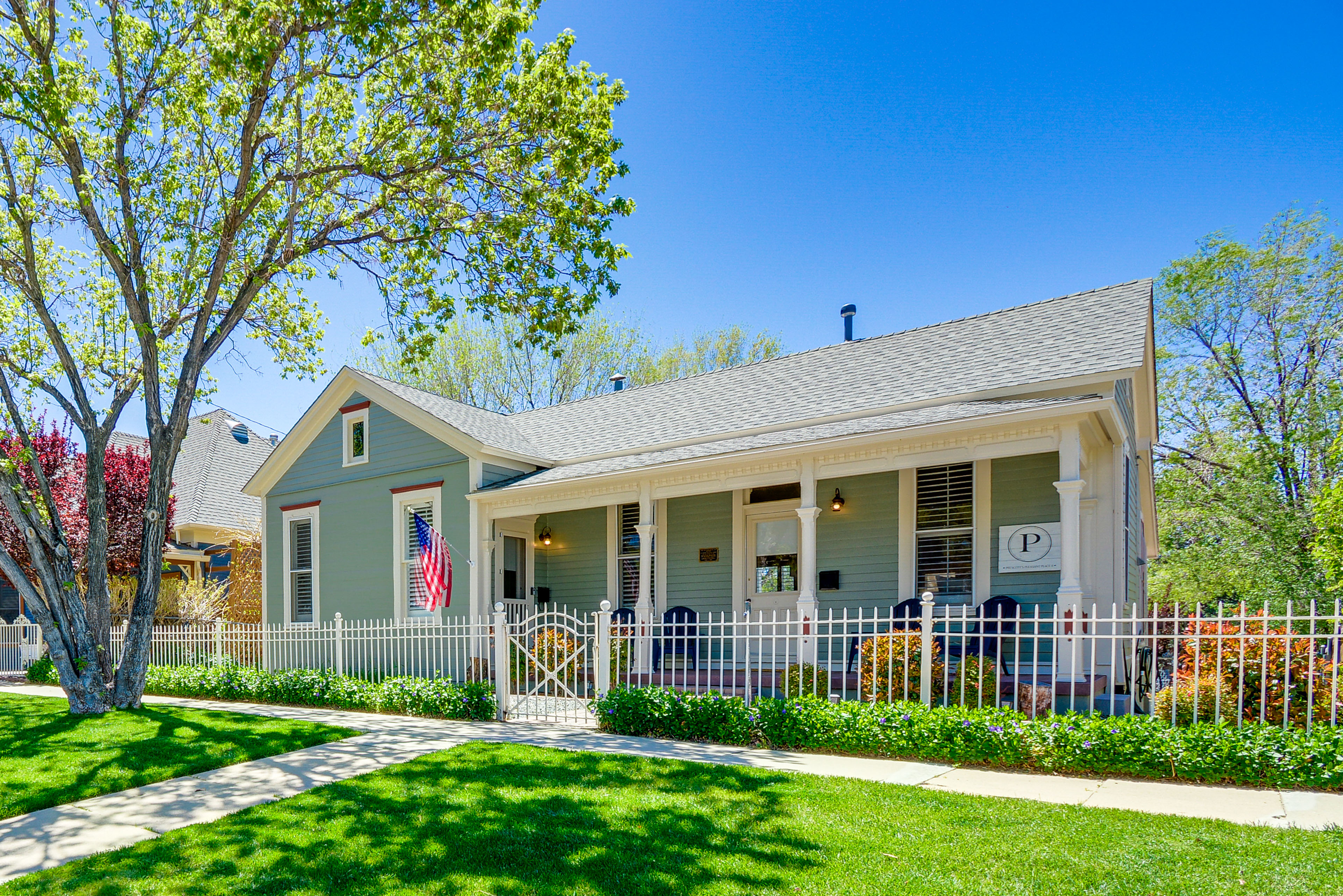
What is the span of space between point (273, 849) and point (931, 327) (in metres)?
11.4

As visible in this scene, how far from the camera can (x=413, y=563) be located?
1397cm

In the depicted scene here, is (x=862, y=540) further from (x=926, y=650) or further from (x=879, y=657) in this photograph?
(x=926, y=650)

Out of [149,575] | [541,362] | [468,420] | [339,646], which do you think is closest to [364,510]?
[468,420]

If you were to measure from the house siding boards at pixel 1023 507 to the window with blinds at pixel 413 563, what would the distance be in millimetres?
8740

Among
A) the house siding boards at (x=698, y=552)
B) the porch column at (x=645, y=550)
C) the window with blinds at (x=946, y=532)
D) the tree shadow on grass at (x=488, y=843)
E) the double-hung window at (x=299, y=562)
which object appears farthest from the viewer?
the double-hung window at (x=299, y=562)

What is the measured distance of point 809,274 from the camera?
68.4 ft

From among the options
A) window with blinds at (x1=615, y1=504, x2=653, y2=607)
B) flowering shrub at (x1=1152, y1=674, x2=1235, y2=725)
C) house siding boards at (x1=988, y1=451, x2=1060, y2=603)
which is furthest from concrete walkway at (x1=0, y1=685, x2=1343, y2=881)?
window with blinds at (x1=615, y1=504, x2=653, y2=607)

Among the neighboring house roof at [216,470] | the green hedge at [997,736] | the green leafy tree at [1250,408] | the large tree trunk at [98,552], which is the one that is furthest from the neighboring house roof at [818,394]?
the green leafy tree at [1250,408]

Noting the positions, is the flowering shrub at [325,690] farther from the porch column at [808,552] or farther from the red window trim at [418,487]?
the porch column at [808,552]

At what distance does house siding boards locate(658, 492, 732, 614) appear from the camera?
40.8ft

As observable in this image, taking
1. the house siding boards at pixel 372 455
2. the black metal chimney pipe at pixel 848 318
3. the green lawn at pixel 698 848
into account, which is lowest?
the green lawn at pixel 698 848

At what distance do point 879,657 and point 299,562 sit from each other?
1176cm

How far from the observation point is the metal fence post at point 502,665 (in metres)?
9.66

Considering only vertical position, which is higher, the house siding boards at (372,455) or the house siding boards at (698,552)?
the house siding boards at (372,455)
